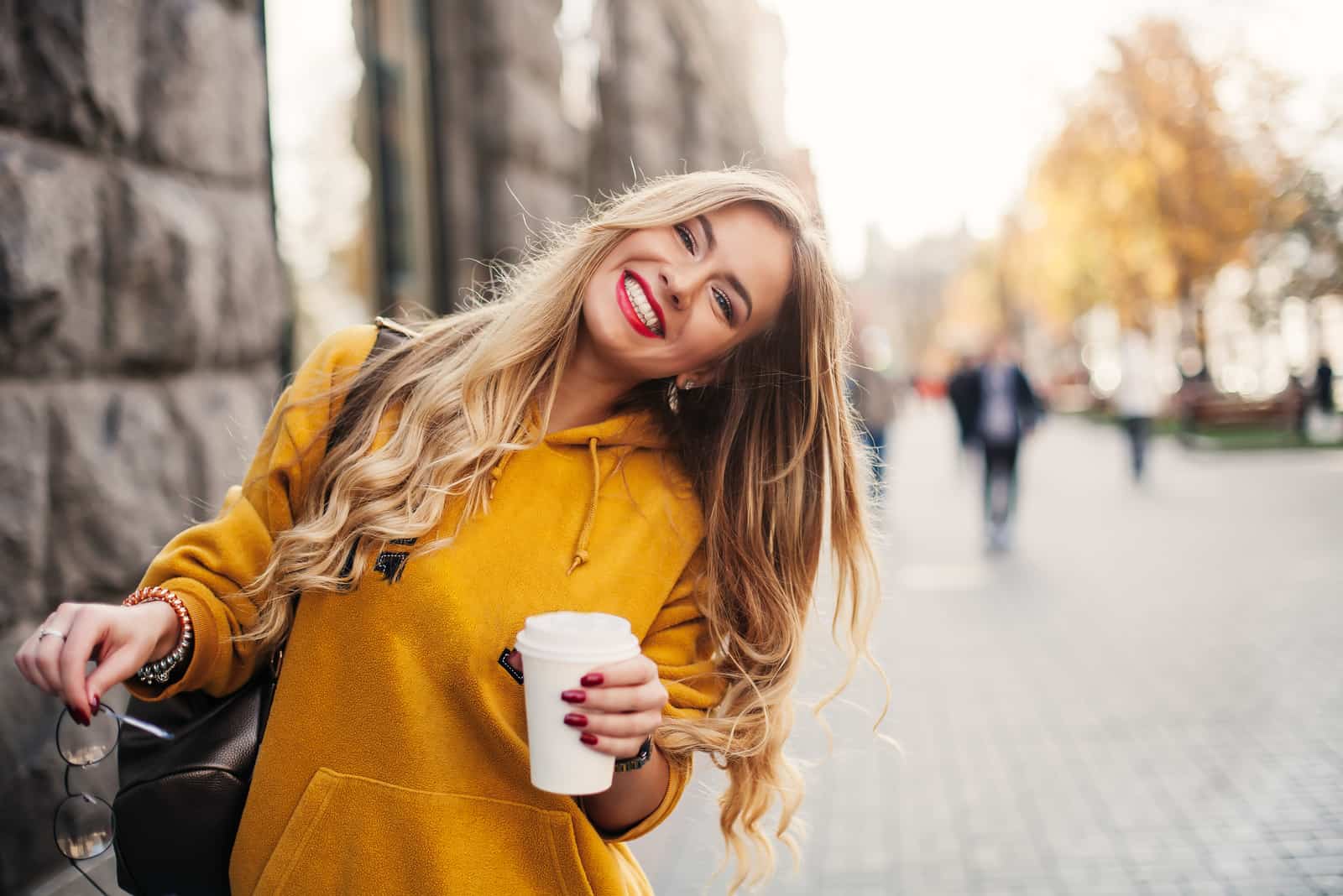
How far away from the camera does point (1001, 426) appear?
10.4 metres

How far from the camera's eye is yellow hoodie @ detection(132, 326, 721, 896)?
1772 mm

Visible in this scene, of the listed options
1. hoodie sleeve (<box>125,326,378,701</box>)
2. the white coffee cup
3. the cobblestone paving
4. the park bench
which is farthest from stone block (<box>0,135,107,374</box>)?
the park bench

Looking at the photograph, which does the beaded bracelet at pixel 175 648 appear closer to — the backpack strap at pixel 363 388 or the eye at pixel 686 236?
the backpack strap at pixel 363 388

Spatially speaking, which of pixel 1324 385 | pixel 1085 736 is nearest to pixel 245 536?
pixel 1085 736

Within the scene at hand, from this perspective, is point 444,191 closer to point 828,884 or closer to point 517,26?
point 517,26

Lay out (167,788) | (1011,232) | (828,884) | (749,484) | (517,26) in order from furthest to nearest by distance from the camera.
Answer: (1011,232) → (517,26) → (828,884) → (749,484) → (167,788)

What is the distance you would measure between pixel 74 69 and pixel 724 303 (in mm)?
1776

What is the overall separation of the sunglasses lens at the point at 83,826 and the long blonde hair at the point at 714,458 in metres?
0.35

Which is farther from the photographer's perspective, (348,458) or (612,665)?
(348,458)

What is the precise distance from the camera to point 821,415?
7.41 ft

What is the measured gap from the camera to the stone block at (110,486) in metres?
2.73

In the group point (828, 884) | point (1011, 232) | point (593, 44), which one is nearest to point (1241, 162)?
point (1011, 232)

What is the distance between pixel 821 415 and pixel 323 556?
0.99m

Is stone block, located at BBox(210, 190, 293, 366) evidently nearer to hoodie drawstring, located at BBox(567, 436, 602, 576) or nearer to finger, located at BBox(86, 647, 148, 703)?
hoodie drawstring, located at BBox(567, 436, 602, 576)
